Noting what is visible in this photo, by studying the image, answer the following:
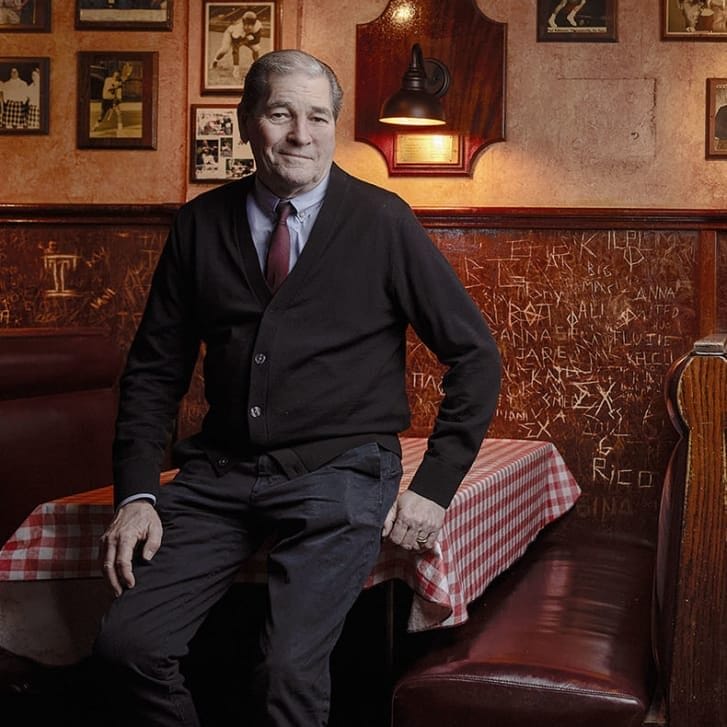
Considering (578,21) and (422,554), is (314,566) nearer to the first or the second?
(422,554)

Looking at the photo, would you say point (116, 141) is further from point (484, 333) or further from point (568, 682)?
point (568, 682)

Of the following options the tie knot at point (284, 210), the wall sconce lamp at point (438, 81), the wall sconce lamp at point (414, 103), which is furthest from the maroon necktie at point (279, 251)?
the wall sconce lamp at point (438, 81)

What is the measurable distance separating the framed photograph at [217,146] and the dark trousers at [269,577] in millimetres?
2468

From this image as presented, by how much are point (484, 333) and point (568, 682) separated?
0.79 meters

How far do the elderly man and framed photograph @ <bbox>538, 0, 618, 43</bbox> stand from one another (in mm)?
2310

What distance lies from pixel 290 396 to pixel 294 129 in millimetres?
599

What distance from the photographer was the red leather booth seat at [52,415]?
11.7 ft

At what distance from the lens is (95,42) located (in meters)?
4.82

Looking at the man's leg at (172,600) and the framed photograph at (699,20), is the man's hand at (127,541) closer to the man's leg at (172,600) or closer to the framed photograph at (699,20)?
the man's leg at (172,600)

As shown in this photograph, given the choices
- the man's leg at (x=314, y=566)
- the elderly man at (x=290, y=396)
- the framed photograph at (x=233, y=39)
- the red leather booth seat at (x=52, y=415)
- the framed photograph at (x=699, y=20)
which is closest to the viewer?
the man's leg at (x=314, y=566)

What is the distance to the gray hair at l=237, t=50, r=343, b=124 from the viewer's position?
253 cm

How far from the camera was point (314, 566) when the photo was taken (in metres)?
2.30

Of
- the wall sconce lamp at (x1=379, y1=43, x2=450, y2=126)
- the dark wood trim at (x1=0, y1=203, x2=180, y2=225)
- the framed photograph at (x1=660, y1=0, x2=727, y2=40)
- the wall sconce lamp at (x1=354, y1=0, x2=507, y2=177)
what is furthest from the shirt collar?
the framed photograph at (x1=660, y1=0, x2=727, y2=40)

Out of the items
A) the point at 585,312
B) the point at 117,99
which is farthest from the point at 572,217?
the point at 117,99
